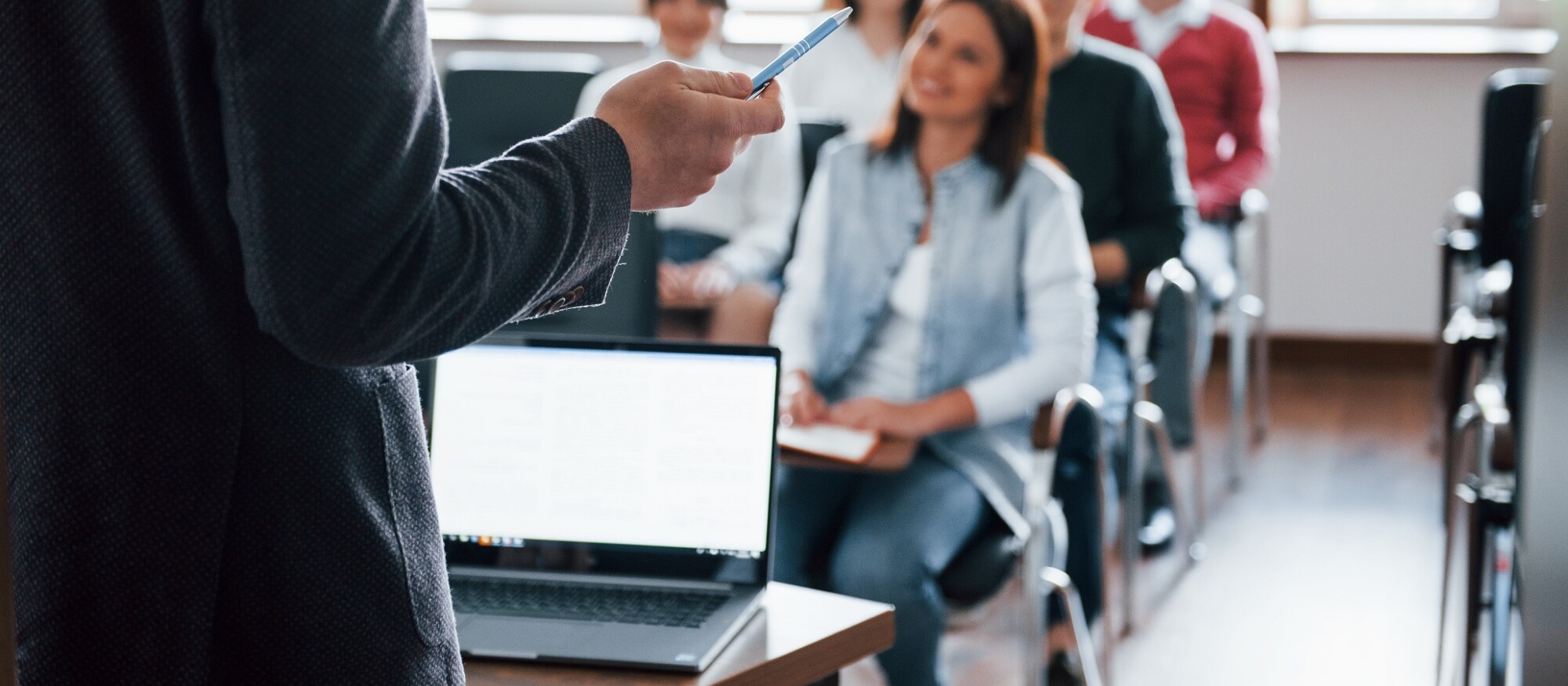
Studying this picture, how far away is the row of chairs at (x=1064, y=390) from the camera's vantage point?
219 centimetres

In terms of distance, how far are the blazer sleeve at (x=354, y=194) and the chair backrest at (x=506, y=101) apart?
248 cm

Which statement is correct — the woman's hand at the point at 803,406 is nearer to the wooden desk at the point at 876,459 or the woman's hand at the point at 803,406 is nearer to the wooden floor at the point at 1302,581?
the wooden desk at the point at 876,459

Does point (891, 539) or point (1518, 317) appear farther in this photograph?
point (1518, 317)

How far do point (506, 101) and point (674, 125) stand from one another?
8.41 ft

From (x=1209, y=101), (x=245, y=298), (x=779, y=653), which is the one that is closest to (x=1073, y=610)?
(x=779, y=653)

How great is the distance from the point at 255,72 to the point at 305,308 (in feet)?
0.33

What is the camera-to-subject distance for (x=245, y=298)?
0.70 m

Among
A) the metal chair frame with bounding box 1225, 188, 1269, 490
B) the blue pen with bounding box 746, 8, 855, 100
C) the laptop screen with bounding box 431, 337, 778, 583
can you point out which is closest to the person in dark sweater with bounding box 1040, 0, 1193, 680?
the metal chair frame with bounding box 1225, 188, 1269, 490

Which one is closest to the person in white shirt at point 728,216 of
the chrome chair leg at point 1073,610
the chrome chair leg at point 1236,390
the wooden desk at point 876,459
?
the chrome chair leg at point 1073,610

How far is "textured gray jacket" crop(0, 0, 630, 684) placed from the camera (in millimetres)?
647

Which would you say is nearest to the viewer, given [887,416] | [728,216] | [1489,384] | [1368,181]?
[887,416]

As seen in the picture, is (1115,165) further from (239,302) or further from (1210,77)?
(239,302)

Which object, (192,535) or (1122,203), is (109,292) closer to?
(192,535)

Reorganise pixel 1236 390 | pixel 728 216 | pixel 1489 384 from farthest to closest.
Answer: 1. pixel 1236 390
2. pixel 728 216
3. pixel 1489 384
